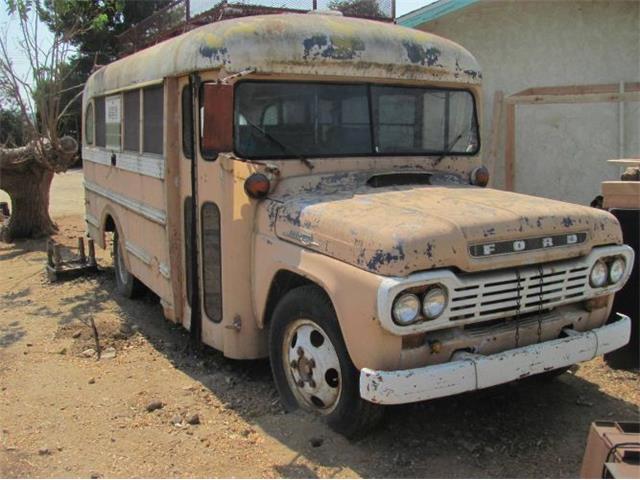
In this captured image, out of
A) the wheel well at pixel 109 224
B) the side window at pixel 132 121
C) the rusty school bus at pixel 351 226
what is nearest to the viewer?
the rusty school bus at pixel 351 226

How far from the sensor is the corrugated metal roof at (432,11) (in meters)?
9.50

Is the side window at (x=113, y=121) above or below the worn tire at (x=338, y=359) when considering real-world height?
above

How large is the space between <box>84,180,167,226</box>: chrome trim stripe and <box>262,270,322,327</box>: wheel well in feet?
4.61

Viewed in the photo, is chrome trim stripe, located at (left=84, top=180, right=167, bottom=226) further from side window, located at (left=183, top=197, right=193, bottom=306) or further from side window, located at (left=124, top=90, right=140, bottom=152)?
side window, located at (left=124, top=90, right=140, bottom=152)

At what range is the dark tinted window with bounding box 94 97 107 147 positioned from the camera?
7.21 meters

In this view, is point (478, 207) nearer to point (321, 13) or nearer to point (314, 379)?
point (314, 379)

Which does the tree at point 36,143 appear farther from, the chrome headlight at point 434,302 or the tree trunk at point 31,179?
the chrome headlight at point 434,302

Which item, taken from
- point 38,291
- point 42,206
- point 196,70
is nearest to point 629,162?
point 196,70

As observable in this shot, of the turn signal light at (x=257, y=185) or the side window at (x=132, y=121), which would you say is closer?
the turn signal light at (x=257, y=185)

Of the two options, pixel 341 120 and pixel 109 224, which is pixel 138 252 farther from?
pixel 341 120

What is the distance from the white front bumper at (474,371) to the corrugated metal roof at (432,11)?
22.7ft

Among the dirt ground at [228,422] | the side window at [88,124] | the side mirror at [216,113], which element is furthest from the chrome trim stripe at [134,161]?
the dirt ground at [228,422]

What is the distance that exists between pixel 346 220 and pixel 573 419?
193cm

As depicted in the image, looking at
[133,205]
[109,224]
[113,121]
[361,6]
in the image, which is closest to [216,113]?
[133,205]
